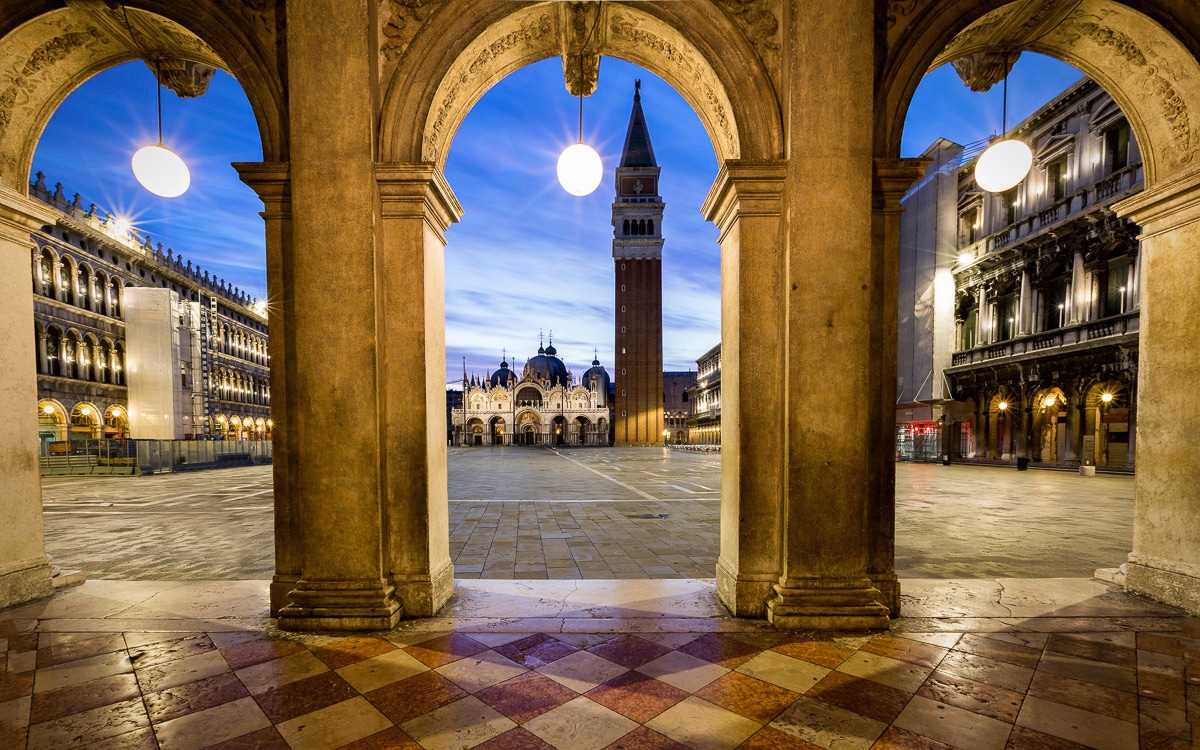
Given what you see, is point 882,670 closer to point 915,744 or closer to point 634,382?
point 915,744

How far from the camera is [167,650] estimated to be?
3383mm

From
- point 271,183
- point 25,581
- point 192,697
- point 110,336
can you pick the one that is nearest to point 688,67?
point 271,183

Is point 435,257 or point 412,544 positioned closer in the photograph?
point 412,544

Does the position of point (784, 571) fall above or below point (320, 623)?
above

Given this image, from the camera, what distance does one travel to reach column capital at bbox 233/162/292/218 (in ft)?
12.5

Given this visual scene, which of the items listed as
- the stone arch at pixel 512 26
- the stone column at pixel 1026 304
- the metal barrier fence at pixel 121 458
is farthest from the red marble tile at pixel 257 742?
the stone column at pixel 1026 304

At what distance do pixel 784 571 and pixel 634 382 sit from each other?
58691 millimetres

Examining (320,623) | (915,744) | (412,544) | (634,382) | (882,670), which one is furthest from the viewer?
(634,382)

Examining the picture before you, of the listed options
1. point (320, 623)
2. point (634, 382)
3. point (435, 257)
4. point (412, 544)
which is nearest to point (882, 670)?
point (412, 544)

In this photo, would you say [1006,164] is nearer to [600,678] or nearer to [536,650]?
[600,678]

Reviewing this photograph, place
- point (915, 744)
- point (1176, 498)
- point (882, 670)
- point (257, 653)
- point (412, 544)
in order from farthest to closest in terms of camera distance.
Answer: point (1176, 498) < point (412, 544) < point (257, 653) < point (882, 670) < point (915, 744)

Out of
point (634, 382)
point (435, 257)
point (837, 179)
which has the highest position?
point (837, 179)

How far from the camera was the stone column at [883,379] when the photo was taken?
12.9 ft

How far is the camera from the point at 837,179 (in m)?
3.76
